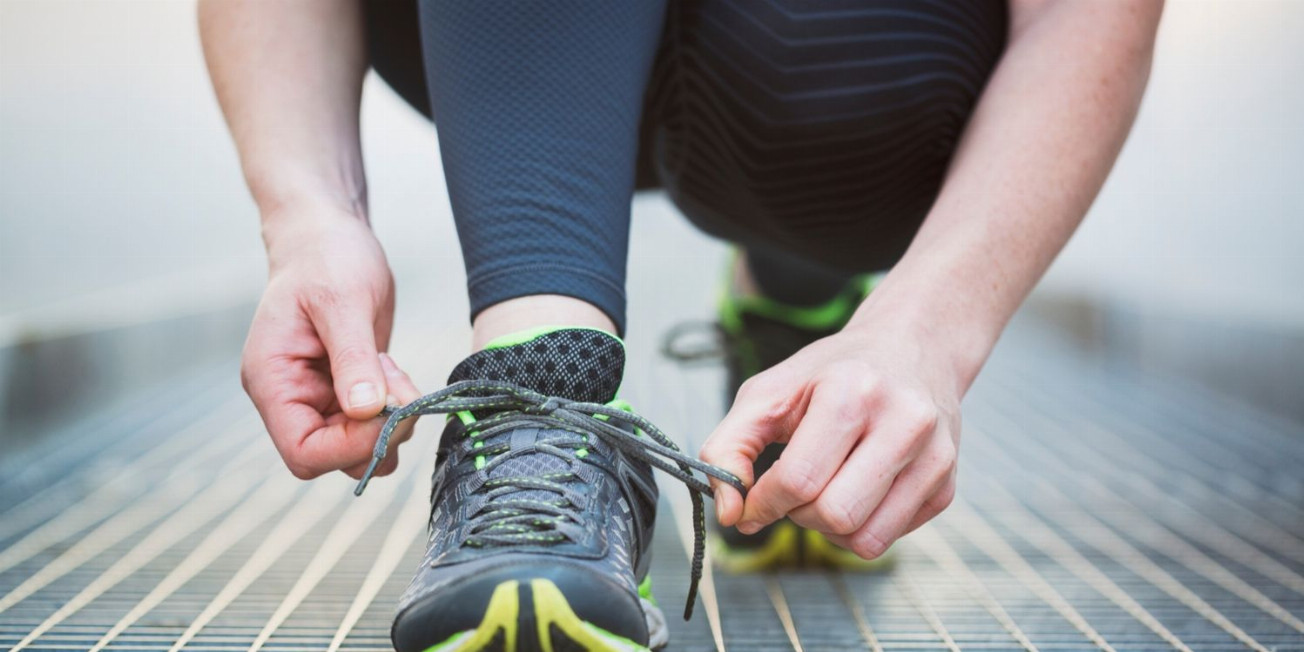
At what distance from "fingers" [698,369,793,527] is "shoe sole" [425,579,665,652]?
0.09m

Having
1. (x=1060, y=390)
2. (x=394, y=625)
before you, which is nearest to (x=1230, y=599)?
(x=394, y=625)

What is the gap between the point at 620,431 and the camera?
52cm

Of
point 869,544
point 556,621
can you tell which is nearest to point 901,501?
point 869,544

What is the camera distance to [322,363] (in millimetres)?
545

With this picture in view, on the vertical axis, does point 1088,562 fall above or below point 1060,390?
above

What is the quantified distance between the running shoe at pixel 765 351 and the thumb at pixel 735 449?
1.29 ft

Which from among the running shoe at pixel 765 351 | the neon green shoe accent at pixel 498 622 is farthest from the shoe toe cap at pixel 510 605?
the running shoe at pixel 765 351

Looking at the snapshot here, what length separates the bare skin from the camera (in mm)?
450

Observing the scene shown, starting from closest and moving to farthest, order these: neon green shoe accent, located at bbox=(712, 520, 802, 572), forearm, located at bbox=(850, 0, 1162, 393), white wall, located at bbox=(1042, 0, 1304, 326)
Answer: forearm, located at bbox=(850, 0, 1162, 393), neon green shoe accent, located at bbox=(712, 520, 802, 572), white wall, located at bbox=(1042, 0, 1304, 326)

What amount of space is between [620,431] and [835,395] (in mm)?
128

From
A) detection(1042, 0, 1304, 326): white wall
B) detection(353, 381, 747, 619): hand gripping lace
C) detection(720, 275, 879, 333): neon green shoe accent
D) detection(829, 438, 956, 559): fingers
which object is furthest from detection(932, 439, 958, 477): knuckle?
detection(1042, 0, 1304, 326): white wall

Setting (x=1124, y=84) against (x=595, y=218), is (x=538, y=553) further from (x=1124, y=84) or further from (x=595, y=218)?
(x=1124, y=84)

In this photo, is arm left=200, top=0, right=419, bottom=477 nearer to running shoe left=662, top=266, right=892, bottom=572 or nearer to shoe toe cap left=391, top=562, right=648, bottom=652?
shoe toe cap left=391, top=562, right=648, bottom=652

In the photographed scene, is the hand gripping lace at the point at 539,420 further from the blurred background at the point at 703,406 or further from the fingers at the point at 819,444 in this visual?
the blurred background at the point at 703,406
